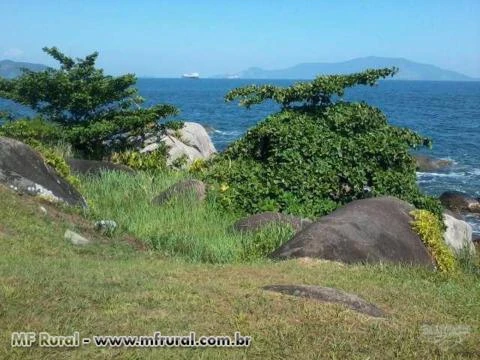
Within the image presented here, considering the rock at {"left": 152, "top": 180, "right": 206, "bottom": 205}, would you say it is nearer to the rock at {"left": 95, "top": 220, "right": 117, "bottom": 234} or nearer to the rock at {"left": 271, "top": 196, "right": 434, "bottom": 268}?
the rock at {"left": 95, "top": 220, "right": 117, "bottom": 234}

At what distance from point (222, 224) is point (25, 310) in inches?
265

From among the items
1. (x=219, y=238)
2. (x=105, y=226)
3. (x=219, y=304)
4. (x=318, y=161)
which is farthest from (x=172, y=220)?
(x=219, y=304)

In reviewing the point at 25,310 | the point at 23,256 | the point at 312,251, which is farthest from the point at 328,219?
the point at 25,310

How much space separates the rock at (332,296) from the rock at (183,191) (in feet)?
21.2

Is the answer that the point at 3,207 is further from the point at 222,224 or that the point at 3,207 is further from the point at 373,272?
the point at 373,272

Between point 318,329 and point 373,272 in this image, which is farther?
point 373,272

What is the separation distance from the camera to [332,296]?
600 cm

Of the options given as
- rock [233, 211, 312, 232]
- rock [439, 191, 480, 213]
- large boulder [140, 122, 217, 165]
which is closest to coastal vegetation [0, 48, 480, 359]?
Result: rock [233, 211, 312, 232]

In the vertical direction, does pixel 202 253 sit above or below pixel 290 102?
below

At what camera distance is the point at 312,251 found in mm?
8844

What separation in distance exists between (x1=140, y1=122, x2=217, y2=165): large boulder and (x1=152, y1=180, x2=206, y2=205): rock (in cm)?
514

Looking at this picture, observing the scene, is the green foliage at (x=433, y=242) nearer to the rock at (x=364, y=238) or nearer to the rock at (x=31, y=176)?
the rock at (x=364, y=238)

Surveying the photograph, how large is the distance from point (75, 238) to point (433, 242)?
5.34m

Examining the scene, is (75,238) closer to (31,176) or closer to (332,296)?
(31,176)
